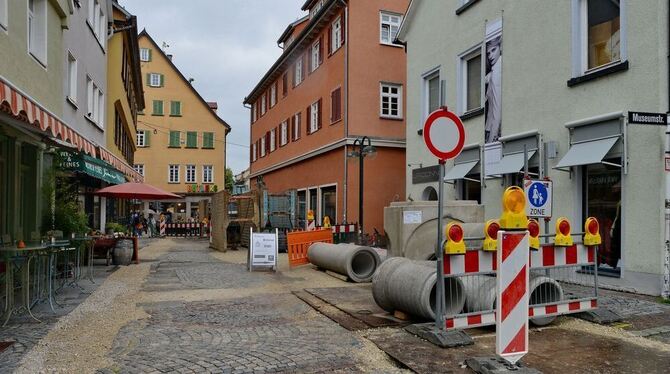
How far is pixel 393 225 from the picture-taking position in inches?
416

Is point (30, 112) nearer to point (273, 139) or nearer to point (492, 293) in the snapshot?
point (492, 293)

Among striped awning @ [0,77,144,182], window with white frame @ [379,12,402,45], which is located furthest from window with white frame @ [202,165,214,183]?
striped awning @ [0,77,144,182]

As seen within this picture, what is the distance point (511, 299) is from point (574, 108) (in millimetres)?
6974

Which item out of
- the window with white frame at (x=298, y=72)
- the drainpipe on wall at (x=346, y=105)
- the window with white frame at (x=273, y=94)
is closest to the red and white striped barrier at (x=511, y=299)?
the drainpipe on wall at (x=346, y=105)

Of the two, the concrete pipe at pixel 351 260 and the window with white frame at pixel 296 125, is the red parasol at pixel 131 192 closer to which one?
the concrete pipe at pixel 351 260

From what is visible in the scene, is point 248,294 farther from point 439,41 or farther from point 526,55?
point 439,41

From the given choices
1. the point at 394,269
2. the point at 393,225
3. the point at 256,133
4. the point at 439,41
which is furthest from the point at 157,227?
the point at 394,269

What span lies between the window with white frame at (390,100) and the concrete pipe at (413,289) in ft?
51.2

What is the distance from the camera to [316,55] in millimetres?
26344

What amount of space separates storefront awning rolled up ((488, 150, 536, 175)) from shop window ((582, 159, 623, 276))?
1.50 metres

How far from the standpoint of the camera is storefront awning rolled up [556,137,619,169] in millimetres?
9258

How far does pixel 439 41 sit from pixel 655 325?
1119 cm

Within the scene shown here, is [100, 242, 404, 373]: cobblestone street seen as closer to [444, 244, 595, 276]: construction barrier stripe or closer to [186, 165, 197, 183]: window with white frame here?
[444, 244, 595, 276]: construction barrier stripe

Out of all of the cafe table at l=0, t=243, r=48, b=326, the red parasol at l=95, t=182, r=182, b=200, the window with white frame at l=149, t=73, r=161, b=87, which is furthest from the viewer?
the window with white frame at l=149, t=73, r=161, b=87
